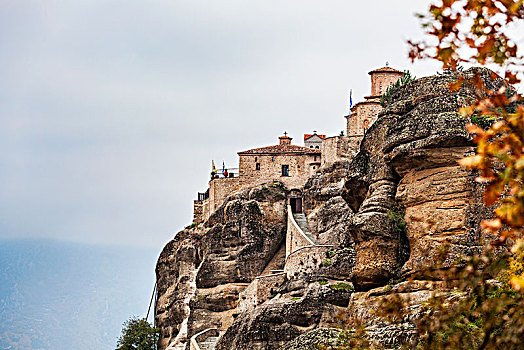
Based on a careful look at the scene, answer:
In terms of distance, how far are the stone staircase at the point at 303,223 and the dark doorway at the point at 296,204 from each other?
901 millimetres

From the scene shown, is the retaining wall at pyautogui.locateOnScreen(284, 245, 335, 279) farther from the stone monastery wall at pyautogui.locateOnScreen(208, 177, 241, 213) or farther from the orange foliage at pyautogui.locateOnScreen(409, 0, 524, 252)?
the orange foliage at pyautogui.locateOnScreen(409, 0, 524, 252)

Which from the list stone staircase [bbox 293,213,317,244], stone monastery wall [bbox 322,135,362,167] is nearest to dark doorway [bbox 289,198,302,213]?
stone staircase [bbox 293,213,317,244]

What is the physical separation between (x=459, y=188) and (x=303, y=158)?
44.2 metres

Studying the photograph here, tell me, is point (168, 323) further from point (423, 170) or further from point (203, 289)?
point (423, 170)

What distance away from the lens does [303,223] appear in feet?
173

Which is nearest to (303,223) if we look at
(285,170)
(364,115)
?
(285,170)

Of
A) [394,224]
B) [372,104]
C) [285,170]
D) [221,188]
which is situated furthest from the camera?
[285,170]

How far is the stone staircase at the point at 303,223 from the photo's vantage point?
4941cm

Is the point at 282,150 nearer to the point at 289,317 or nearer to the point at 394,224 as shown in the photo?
the point at 289,317

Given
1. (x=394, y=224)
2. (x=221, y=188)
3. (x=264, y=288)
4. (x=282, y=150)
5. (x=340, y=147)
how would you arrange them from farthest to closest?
(x=282, y=150)
(x=221, y=188)
(x=340, y=147)
(x=264, y=288)
(x=394, y=224)

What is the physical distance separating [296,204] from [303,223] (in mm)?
3832

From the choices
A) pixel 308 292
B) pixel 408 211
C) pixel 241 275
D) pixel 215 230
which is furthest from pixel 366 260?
pixel 215 230

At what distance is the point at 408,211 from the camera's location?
72.8ft

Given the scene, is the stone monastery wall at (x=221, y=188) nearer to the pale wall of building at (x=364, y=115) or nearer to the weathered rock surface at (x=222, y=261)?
the weathered rock surface at (x=222, y=261)
